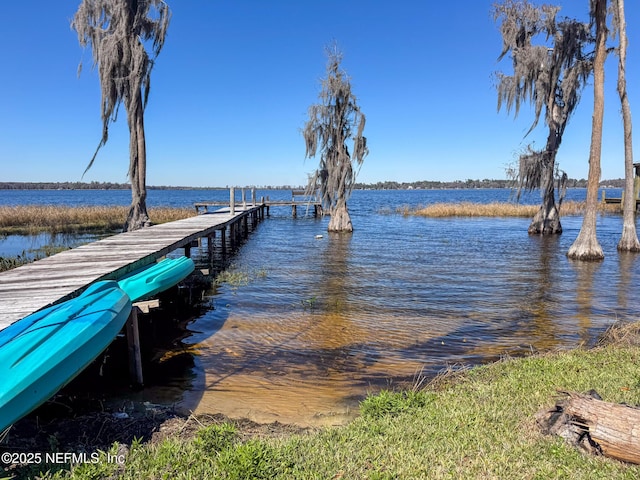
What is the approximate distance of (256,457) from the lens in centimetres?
325

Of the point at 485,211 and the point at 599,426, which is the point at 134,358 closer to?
the point at 599,426

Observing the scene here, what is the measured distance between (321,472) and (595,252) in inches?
628

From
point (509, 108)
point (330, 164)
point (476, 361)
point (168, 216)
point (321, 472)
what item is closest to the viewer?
point (321, 472)

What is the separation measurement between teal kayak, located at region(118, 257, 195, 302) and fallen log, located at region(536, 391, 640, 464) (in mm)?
5580

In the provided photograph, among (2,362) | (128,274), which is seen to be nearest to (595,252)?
(128,274)

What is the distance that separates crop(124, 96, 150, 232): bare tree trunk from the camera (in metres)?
17.6

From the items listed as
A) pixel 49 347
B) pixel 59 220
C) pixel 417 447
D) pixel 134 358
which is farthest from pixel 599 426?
pixel 59 220

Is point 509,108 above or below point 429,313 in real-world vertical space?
above

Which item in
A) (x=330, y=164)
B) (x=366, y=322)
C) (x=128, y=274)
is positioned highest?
(x=330, y=164)

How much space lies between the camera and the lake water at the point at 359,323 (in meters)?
5.54

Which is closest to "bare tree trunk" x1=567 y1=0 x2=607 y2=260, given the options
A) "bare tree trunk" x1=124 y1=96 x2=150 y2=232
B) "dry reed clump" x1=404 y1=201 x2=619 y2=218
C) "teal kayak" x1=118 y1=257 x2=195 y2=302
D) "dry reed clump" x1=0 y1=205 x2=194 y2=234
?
"teal kayak" x1=118 y1=257 x2=195 y2=302

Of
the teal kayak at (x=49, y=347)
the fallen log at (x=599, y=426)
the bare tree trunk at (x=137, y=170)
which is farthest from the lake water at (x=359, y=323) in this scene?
the bare tree trunk at (x=137, y=170)

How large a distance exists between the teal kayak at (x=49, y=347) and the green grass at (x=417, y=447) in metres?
0.67

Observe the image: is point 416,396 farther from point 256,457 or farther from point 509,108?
point 509,108
